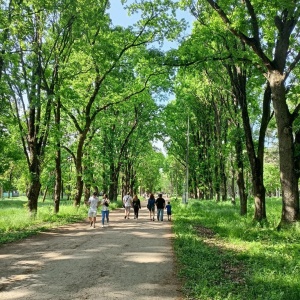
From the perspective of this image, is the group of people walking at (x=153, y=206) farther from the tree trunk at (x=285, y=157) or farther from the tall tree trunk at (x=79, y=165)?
the tree trunk at (x=285, y=157)

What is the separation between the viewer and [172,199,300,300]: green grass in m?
5.99

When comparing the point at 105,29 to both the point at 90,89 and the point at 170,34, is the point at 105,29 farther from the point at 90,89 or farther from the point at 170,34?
the point at 90,89

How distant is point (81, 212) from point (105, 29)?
12.8 m

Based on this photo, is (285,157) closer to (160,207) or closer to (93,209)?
(93,209)

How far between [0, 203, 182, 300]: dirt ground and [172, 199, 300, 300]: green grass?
43 cm

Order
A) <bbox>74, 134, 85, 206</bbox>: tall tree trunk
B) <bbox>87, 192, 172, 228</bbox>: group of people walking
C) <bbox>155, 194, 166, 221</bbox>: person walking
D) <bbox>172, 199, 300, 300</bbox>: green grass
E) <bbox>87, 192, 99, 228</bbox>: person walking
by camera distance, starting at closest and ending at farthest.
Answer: <bbox>172, 199, 300, 300</bbox>: green grass
<bbox>87, 192, 99, 228</bbox>: person walking
<bbox>87, 192, 172, 228</bbox>: group of people walking
<bbox>155, 194, 166, 221</bbox>: person walking
<bbox>74, 134, 85, 206</bbox>: tall tree trunk

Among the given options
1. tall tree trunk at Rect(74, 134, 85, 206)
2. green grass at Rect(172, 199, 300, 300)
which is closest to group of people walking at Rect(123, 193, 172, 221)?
tall tree trunk at Rect(74, 134, 85, 206)

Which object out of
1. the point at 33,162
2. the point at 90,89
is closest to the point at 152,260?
the point at 33,162

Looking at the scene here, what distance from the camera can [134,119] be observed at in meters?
39.0

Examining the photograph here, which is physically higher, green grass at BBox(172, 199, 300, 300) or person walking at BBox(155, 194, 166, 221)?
person walking at BBox(155, 194, 166, 221)

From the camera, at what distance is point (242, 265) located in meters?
8.21

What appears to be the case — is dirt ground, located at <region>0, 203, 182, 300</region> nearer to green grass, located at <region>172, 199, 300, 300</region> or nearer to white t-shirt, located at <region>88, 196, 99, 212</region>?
green grass, located at <region>172, 199, 300, 300</region>

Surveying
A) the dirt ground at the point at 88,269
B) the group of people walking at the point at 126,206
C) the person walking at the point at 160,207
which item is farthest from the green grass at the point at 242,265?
the person walking at the point at 160,207

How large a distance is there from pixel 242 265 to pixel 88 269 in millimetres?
3767
